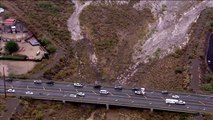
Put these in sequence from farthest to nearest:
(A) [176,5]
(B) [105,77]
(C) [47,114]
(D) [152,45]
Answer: (A) [176,5], (D) [152,45], (B) [105,77], (C) [47,114]

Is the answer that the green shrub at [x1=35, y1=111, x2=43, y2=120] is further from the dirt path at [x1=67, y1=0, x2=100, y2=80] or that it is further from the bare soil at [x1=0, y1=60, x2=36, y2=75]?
the dirt path at [x1=67, y1=0, x2=100, y2=80]

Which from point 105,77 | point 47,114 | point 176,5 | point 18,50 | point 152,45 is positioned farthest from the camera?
point 176,5

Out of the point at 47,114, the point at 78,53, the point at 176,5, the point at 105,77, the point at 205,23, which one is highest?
the point at 176,5

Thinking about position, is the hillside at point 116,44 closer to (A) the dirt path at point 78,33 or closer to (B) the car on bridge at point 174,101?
(A) the dirt path at point 78,33

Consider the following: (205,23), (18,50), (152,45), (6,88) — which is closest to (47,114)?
(6,88)

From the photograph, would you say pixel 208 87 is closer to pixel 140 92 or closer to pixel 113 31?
pixel 140 92

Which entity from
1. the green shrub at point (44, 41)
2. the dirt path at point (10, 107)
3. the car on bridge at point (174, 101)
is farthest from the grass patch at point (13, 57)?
the car on bridge at point (174, 101)

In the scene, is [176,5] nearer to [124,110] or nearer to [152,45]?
[152,45]
